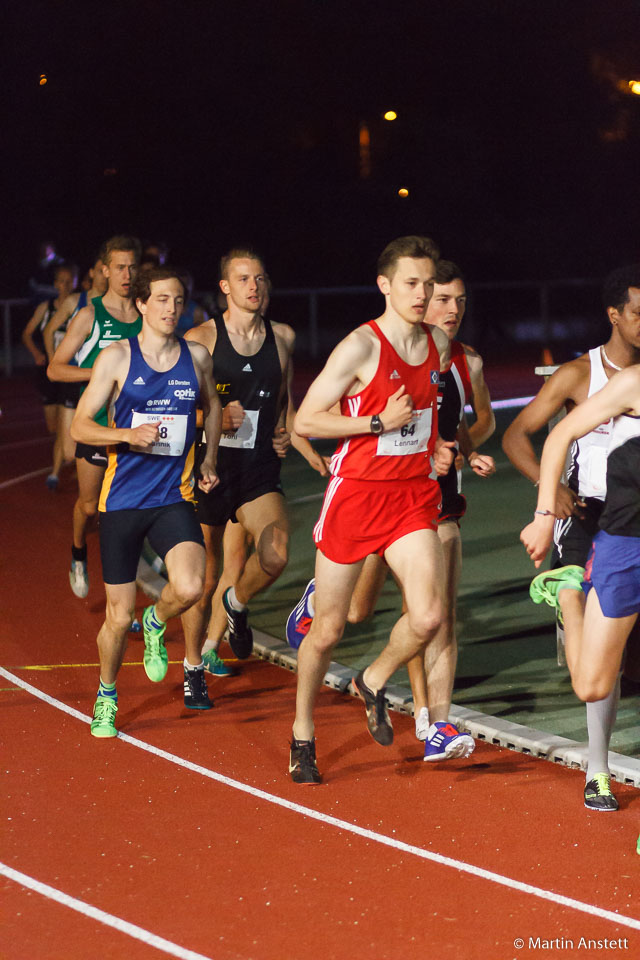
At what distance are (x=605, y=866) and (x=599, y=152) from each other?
38817mm

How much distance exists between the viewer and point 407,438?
585 cm

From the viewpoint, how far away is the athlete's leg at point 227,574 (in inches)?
309

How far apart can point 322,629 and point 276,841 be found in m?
1.03

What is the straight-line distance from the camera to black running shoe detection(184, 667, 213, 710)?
7.06 metres

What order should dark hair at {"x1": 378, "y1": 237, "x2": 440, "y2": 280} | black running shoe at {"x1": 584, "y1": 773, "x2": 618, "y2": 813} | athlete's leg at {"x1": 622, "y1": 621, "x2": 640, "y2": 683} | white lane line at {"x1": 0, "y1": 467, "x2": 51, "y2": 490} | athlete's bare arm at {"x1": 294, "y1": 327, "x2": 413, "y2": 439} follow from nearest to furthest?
black running shoe at {"x1": 584, "y1": 773, "x2": 618, "y2": 813}, athlete's bare arm at {"x1": 294, "y1": 327, "x2": 413, "y2": 439}, dark hair at {"x1": 378, "y1": 237, "x2": 440, "y2": 280}, athlete's leg at {"x1": 622, "y1": 621, "x2": 640, "y2": 683}, white lane line at {"x1": 0, "y1": 467, "x2": 51, "y2": 490}

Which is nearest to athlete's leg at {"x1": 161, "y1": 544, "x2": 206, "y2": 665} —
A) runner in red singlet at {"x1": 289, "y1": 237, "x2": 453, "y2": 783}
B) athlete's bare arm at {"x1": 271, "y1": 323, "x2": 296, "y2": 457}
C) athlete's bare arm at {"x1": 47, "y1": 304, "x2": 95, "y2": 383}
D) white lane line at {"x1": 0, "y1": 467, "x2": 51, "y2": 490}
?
runner in red singlet at {"x1": 289, "y1": 237, "x2": 453, "y2": 783}

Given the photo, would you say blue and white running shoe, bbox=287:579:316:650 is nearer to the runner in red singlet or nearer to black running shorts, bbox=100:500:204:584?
black running shorts, bbox=100:500:204:584

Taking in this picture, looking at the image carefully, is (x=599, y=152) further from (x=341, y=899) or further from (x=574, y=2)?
(x=341, y=899)

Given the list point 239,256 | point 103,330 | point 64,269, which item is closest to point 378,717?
point 239,256

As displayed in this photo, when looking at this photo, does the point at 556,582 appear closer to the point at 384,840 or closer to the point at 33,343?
the point at 384,840

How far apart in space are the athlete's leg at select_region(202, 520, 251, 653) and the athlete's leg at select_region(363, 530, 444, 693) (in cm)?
208

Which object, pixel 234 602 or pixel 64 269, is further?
pixel 64 269

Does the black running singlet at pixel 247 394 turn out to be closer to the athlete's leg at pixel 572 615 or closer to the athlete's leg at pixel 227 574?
the athlete's leg at pixel 227 574

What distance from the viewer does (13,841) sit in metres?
5.27
